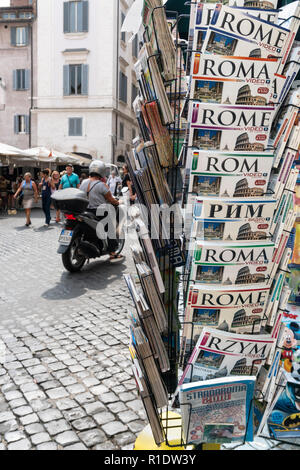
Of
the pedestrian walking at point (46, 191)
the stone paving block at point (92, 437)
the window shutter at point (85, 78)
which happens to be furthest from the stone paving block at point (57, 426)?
the window shutter at point (85, 78)

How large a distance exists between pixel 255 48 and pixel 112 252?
556 centimetres

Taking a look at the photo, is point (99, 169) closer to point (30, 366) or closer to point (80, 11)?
point (30, 366)

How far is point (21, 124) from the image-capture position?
80.8ft

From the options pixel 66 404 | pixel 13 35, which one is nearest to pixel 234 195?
pixel 66 404

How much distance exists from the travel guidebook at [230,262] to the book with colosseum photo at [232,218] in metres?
0.04

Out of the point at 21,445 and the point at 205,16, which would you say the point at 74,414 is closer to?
the point at 21,445

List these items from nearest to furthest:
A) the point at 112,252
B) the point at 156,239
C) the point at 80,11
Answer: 1. the point at 156,239
2. the point at 112,252
3. the point at 80,11

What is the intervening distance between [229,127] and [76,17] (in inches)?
965

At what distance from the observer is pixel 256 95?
5.71 feet

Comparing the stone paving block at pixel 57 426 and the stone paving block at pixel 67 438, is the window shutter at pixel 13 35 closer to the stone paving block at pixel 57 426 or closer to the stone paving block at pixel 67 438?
the stone paving block at pixel 57 426

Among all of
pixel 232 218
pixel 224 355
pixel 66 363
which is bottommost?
pixel 66 363

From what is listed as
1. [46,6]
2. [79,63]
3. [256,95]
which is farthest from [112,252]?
[46,6]

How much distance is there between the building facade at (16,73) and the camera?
78.5 feet

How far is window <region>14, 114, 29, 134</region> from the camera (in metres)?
24.5
